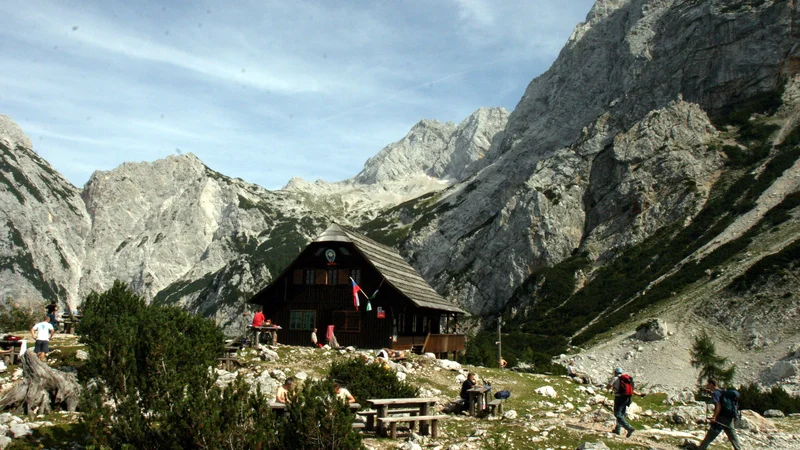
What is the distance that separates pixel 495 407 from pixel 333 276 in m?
19.5

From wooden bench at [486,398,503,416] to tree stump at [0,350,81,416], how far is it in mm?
11371

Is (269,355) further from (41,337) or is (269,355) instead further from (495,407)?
(495,407)

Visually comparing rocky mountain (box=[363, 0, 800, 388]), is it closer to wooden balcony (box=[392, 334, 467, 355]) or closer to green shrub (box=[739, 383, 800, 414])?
wooden balcony (box=[392, 334, 467, 355])

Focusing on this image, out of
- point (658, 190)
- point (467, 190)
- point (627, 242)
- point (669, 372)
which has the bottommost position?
point (669, 372)

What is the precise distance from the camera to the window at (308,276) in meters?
37.3

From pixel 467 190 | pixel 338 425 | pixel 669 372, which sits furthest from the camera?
pixel 467 190

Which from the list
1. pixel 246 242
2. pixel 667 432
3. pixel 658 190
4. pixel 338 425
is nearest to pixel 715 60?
pixel 658 190

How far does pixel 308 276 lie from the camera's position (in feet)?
123

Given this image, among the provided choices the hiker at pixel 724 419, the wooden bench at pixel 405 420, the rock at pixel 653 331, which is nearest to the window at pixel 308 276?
the wooden bench at pixel 405 420

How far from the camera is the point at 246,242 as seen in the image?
196625 mm

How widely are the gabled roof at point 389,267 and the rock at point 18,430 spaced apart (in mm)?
22540

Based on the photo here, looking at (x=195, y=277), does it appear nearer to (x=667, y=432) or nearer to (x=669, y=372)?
(x=669, y=372)

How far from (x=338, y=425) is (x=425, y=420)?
487 cm

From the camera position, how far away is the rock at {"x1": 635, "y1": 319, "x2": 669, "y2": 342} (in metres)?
52.9
